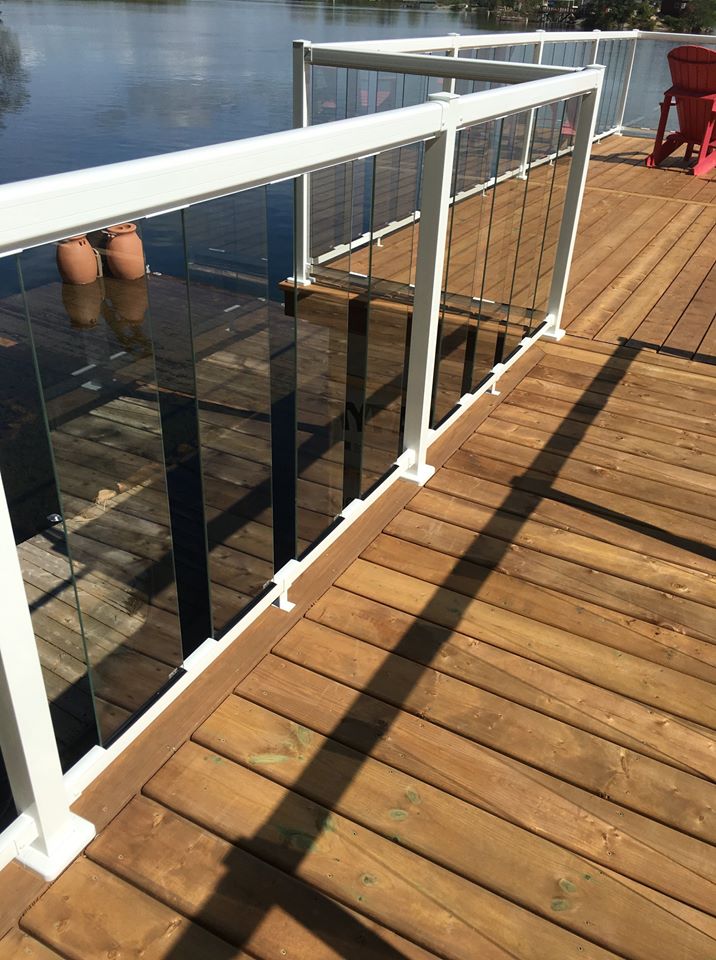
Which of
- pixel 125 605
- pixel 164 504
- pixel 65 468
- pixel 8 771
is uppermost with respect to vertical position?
pixel 65 468

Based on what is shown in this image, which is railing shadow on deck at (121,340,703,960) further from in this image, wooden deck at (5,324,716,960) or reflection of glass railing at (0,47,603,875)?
reflection of glass railing at (0,47,603,875)

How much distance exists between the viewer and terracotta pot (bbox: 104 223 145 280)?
3.99 feet

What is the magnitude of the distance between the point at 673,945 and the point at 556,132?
9.36ft

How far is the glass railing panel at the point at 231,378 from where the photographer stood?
4.65 feet

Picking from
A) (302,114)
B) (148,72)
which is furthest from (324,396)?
(148,72)

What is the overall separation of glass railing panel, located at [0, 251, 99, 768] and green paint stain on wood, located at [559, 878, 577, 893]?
927 mm

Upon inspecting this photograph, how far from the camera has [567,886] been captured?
145 cm

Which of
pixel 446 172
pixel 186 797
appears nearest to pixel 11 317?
pixel 186 797

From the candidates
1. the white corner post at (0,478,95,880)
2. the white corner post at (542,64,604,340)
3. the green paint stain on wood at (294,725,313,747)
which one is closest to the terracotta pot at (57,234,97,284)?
the white corner post at (0,478,95,880)

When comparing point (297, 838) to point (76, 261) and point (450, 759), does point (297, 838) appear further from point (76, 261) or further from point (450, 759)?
point (76, 261)

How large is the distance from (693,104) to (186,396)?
23.8 ft

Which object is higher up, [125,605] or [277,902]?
[125,605]

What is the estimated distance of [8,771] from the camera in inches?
53.7

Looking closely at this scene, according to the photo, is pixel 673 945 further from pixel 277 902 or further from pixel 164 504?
pixel 164 504
